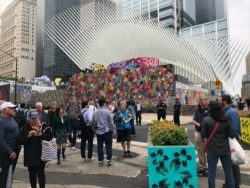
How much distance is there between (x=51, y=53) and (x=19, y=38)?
1598 cm

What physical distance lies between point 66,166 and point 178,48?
5153 cm

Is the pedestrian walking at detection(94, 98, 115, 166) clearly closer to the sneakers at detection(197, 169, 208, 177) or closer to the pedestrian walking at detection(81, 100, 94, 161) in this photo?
the pedestrian walking at detection(81, 100, 94, 161)

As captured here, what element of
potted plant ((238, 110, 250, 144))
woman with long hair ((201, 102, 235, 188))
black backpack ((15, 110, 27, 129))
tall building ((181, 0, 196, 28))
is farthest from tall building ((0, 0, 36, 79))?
woman with long hair ((201, 102, 235, 188))

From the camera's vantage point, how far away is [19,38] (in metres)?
127

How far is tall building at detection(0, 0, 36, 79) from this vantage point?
12744cm

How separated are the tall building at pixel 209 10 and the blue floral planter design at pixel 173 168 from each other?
14656 cm

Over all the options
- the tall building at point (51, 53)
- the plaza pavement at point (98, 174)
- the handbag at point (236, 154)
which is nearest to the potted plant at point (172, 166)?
the handbag at point (236, 154)

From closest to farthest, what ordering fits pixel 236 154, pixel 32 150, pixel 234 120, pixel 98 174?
pixel 32 150 < pixel 236 154 < pixel 234 120 < pixel 98 174

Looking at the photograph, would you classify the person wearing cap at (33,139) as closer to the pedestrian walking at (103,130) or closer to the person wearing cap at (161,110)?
the pedestrian walking at (103,130)

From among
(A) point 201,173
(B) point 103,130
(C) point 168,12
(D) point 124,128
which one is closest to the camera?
(A) point 201,173

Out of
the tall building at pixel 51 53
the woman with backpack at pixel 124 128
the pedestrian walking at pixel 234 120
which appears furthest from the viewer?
the tall building at pixel 51 53

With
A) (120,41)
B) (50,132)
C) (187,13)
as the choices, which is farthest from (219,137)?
(187,13)

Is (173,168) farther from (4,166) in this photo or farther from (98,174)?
(4,166)

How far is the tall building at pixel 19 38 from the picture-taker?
12744cm
